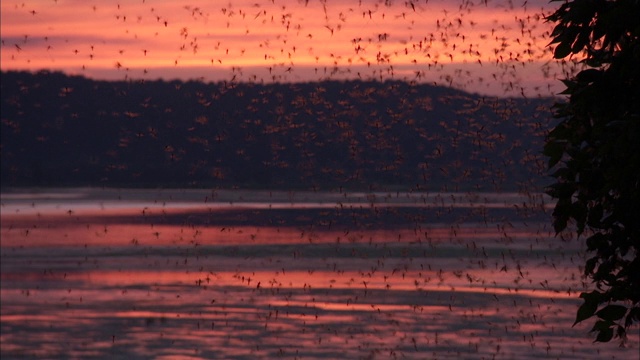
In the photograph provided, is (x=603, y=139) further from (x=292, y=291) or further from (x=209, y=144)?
(x=209, y=144)

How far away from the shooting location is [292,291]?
71.4 feet

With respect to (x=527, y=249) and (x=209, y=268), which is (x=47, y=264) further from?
(x=527, y=249)

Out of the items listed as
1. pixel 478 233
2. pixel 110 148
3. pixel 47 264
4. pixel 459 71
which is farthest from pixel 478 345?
pixel 110 148

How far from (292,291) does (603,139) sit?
13197 mm

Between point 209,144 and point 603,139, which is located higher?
point 209,144

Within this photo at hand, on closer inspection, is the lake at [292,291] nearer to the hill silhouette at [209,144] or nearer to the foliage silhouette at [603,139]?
the foliage silhouette at [603,139]

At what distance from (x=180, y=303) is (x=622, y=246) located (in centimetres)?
1231

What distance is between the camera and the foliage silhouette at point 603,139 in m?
9.03

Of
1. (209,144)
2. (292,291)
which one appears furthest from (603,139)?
(209,144)

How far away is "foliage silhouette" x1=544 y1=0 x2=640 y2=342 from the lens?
29.6ft

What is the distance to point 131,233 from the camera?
36250mm

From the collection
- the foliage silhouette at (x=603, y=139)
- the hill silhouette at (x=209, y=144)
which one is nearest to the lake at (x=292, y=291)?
the foliage silhouette at (x=603, y=139)

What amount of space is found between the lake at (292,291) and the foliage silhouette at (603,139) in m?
6.58

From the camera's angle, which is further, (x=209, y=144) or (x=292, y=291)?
(x=209, y=144)
